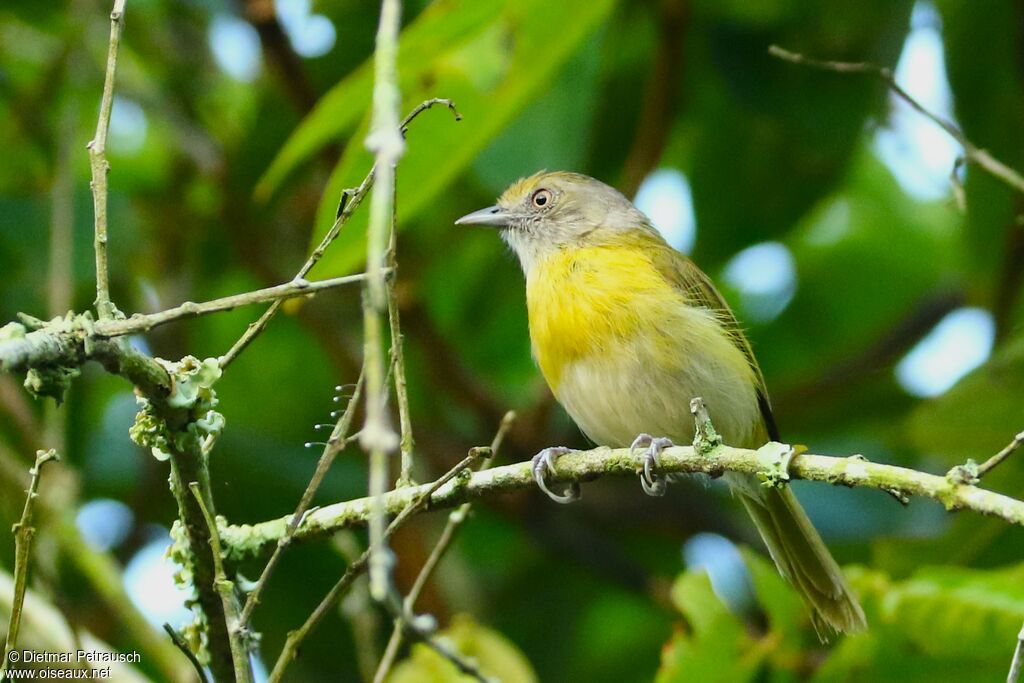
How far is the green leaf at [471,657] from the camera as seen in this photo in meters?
3.49

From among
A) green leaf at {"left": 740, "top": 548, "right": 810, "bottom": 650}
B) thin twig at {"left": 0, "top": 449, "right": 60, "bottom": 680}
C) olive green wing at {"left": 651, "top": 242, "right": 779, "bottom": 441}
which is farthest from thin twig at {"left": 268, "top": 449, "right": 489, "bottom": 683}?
olive green wing at {"left": 651, "top": 242, "right": 779, "bottom": 441}

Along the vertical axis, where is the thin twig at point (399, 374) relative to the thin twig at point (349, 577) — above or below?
above

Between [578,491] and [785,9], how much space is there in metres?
2.32

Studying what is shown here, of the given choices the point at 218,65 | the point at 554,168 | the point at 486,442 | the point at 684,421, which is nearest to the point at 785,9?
the point at 554,168

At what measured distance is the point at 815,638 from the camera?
14.1ft

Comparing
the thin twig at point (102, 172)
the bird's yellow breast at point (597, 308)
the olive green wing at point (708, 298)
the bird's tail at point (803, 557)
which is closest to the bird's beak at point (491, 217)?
the bird's yellow breast at point (597, 308)

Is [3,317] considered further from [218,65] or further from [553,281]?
[553,281]

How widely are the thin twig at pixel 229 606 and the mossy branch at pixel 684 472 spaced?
23 cm

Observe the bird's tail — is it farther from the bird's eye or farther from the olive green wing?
the bird's eye

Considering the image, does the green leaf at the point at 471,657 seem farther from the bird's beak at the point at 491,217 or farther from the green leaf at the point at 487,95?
the bird's beak at the point at 491,217

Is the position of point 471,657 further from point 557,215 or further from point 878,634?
point 557,215

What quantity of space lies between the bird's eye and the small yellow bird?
1.75 feet

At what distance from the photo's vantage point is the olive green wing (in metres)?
4.45

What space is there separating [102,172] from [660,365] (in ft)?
7.39
